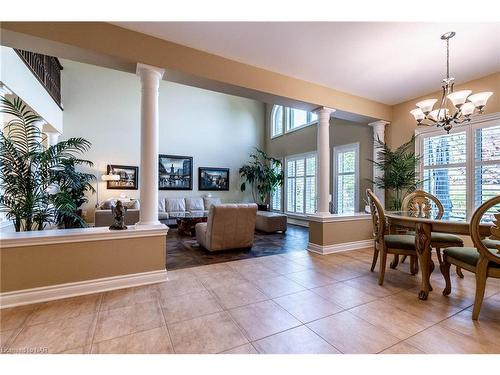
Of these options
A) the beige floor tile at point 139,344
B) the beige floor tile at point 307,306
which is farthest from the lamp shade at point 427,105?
the beige floor tile at point 139,344

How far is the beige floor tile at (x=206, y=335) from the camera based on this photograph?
164 centimetres

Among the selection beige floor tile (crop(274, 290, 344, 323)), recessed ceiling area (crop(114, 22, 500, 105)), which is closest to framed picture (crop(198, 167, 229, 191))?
recessed ceiling area (crop(114, 22, 500, 105))

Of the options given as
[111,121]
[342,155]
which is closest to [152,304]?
[342,155]

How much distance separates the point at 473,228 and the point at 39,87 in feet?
23.6

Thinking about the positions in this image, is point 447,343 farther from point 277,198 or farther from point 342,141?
point 277,198

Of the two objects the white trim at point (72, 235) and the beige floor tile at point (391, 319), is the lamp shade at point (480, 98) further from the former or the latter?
the white trim at point (72, 235)

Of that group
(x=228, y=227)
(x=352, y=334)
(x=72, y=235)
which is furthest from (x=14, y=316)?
(x=352, y=334)

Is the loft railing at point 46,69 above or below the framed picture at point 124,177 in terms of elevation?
above

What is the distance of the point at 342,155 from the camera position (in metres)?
6.27

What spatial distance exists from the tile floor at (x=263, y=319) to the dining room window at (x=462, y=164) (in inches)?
64.8

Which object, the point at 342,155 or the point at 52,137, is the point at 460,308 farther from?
the point at 52,137

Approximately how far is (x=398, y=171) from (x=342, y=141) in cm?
196

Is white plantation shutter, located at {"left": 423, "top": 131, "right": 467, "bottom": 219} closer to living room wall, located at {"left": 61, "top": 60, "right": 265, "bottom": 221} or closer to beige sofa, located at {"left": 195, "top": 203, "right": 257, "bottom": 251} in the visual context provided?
beige sofa, located at {"left": 195, "top": 203, "right": 257, "bottom": 251}

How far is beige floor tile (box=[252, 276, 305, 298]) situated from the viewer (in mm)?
2557
